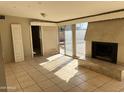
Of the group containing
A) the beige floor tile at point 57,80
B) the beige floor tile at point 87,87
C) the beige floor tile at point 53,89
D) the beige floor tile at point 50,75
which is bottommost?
the beige floor tile at point 53,89

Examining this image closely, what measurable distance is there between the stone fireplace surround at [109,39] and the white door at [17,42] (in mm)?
3224

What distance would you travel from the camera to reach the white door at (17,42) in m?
5.28

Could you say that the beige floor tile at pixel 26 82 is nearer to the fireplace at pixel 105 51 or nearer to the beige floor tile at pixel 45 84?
the beige floor tile at pixel 45 84

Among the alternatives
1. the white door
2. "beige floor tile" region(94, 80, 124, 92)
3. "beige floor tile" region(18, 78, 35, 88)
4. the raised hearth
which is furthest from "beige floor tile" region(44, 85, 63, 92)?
the white door

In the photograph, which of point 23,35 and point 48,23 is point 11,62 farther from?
point 48,23

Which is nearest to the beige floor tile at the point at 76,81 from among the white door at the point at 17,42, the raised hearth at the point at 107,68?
the raised hearth at the point at 107,68

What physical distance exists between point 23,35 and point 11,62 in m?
1.57

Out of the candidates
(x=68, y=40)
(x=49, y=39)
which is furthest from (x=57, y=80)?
(x=49, y=39)

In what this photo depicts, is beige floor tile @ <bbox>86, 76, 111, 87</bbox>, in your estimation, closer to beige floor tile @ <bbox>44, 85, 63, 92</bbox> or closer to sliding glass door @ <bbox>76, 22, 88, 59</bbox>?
beige floor tile @ <bbox>44, 85, 63, 92</bbox>

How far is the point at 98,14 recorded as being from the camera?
12.8 ft

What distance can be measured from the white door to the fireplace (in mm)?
3699

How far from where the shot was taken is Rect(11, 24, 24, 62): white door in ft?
17.3

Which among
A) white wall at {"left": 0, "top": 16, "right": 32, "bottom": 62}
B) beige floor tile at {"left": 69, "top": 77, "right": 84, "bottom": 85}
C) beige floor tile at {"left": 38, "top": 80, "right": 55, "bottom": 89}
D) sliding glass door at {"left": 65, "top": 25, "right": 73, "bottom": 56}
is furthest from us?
sliding glass door at {"left": 65, "top": 25, "right": 73, "bottom": 56}

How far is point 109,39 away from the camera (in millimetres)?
3771
